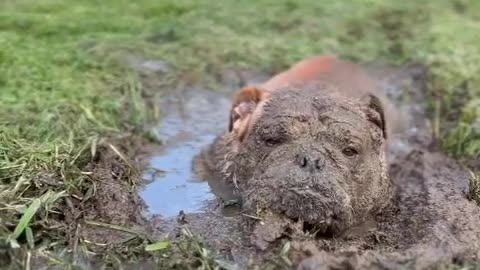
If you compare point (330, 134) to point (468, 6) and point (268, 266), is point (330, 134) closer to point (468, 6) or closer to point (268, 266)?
point (268, 266)

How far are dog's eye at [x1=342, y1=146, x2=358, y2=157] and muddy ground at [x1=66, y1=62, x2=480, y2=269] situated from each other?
46 centimetres

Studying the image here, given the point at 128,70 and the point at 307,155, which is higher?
the point at 307,155

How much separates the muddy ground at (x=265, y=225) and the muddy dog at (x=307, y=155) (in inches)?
5.4

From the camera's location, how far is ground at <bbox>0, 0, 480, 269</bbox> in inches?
220

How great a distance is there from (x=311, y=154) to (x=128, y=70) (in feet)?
11.2

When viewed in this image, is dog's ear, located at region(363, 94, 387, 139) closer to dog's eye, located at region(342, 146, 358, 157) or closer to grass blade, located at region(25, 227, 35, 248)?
dog's eye, located at region(342, 146, 358, 157)

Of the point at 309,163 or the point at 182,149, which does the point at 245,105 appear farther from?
the point at 309,163

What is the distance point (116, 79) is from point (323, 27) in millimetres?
2870

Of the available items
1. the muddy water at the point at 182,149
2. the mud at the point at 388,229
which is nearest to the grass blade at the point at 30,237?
the mud at the point at 388,229

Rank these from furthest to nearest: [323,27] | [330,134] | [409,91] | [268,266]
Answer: [323,27]
[409,91]
[330,134]
[268,266]

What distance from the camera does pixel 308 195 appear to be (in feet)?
17.5

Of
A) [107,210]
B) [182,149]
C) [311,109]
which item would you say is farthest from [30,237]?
[182,149]

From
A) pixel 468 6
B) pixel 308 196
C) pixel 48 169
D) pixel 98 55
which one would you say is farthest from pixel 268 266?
pixel 468 6

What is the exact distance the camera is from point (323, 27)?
10.2 meters
